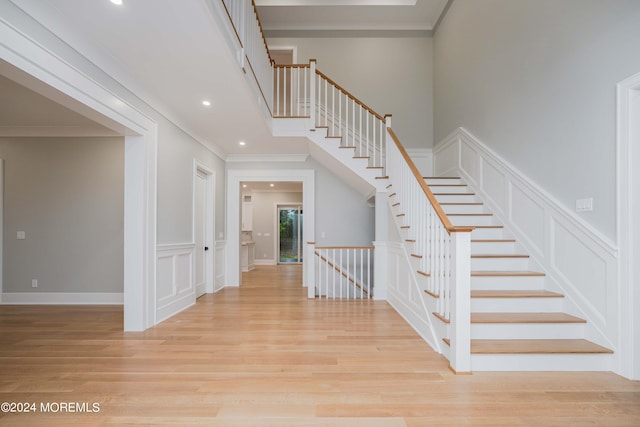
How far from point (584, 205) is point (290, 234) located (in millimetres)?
9827

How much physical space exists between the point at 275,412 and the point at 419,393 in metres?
1.00

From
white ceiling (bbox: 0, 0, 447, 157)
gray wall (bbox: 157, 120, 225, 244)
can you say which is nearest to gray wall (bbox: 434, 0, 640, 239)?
white ceiling (bbox: 0, 0, 447, 157)

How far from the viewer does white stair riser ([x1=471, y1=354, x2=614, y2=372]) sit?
2590mm

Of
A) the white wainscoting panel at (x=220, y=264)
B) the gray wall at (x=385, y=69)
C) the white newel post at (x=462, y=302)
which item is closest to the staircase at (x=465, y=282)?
the white newel post at (x=462, y=302)

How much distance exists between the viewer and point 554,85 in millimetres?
3291

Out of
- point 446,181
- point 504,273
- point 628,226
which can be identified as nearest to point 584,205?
point 628,226

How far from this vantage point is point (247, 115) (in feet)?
14.4

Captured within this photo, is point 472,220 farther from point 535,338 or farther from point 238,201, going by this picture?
point 238,201

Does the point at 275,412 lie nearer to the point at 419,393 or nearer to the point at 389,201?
the point at 419,393

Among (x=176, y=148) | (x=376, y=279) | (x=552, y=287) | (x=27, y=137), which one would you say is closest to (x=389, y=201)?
(x=376, y=279)

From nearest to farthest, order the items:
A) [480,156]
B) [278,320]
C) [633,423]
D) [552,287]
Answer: [633,423] < [552,287] < [278,320] < [480,156]

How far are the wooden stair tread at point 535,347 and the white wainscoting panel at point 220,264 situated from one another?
4.51 meters

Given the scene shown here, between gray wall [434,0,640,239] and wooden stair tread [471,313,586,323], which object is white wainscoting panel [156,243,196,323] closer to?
wooden stair tread [471,313,586,323]

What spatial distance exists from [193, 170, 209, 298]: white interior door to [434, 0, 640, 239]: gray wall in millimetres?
4541
